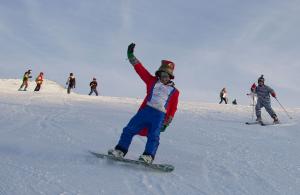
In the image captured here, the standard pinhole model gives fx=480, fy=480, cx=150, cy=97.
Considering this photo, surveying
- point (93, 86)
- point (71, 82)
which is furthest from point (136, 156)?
point (93, 86)

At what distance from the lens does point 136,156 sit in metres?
7.43

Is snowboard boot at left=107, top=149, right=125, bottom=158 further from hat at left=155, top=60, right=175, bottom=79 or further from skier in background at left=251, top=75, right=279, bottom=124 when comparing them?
skier in background at left=251, top=75, right=279, bottom=124

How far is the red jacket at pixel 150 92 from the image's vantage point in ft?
23.1

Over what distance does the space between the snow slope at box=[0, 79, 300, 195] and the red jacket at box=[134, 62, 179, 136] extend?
72 cm

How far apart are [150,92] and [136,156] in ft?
3.56

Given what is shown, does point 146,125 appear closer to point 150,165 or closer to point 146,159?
point 146,159

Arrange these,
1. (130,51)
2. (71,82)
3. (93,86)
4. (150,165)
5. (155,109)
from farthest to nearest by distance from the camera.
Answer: (93,86) → (71,82) → (130,51) → (155,109) → (150,165)

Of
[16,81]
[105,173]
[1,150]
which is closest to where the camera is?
[105,173]

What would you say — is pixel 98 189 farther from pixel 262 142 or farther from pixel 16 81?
pixel 16 81

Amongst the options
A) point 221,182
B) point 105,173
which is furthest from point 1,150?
point 221,182

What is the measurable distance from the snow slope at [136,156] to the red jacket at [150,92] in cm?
72

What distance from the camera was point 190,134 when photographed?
35.1 ft

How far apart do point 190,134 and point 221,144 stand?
155cm

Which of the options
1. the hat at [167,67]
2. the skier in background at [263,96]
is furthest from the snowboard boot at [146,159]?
the skier in background at [263,96]
